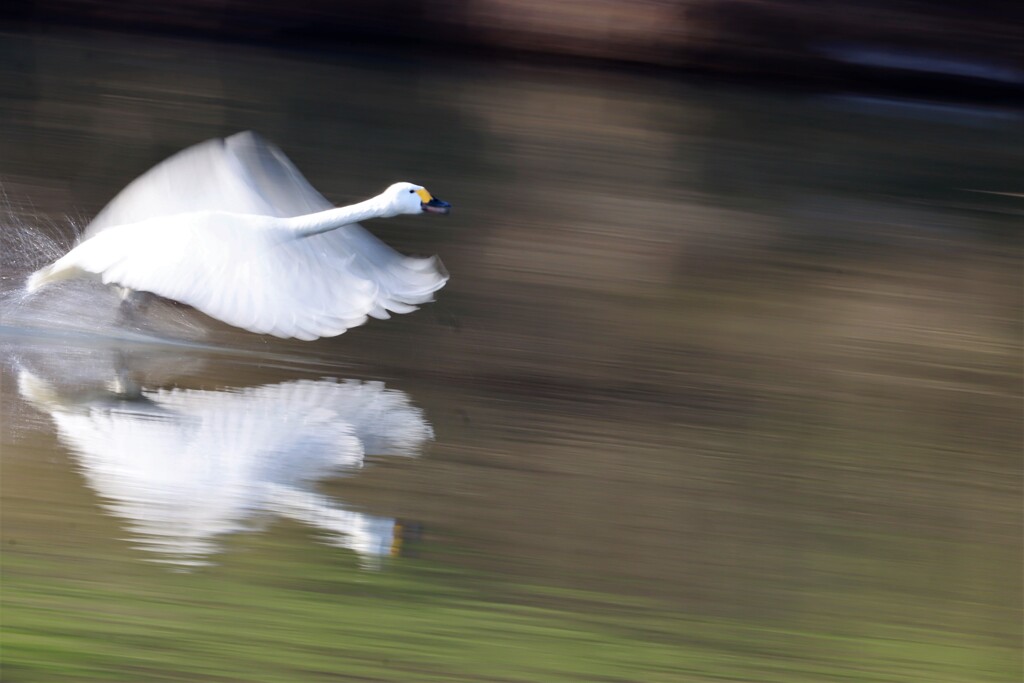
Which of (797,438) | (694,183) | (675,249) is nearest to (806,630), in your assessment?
(797,438)

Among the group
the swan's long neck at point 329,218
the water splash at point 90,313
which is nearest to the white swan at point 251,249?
the swan's long neck at point 329,218

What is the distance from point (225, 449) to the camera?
4355 mm

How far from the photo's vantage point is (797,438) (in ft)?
16.4

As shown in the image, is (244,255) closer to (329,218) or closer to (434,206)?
(329,218)

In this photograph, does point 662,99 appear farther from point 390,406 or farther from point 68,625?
point 68,625

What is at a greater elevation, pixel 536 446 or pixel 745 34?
pixel 745 34

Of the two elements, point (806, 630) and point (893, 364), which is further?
point (893, 364)

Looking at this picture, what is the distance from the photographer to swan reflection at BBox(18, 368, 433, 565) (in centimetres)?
384

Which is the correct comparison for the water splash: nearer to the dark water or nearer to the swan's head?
the dark water

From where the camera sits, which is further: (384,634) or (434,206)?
(434,206)

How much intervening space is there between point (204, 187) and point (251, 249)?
460 millimetres

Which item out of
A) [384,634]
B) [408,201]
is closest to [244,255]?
[408,201]

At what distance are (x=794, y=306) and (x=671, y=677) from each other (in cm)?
338

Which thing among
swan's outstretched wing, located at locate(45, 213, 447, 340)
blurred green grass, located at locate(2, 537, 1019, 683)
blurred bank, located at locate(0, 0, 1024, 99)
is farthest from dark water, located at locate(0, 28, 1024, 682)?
blurred bank, located at locate(0, 0, 1024, 99)
